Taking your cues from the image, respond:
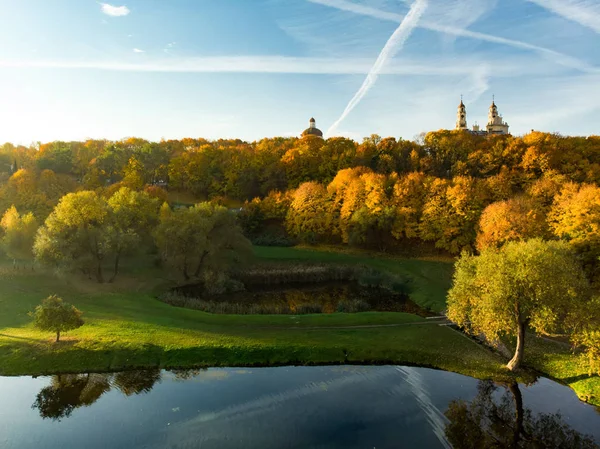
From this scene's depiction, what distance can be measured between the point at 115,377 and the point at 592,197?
48166mm

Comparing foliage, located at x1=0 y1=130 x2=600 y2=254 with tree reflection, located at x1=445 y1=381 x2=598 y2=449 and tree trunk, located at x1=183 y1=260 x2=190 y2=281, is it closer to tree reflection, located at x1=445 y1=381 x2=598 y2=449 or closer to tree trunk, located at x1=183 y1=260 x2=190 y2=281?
tree trunk, located at x1=183 y1=260 x2=190 y2=281

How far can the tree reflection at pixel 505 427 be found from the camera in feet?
63.2

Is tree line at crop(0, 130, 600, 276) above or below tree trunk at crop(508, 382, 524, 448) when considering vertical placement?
above

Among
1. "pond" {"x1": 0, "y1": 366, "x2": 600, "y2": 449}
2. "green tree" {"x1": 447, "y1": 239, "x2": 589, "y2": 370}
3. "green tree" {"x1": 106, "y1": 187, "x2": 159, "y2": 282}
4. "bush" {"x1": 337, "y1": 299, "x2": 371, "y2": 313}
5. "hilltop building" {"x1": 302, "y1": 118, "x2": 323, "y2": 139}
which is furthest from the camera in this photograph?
"hilltop building" {"x1": 302, "y1": 118, "x2": 323, "y2": 139}

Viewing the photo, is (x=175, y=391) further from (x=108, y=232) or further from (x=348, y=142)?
(x=348, y=142)

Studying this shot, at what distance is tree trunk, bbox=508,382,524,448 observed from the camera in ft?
64.2

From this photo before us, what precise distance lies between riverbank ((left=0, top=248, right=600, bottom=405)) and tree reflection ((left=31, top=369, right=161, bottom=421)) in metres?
0.89

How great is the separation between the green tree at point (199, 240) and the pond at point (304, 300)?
3.11 m

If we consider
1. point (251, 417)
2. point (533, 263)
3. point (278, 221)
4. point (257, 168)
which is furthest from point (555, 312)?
point (257, 168)

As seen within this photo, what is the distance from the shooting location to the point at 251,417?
821 inches

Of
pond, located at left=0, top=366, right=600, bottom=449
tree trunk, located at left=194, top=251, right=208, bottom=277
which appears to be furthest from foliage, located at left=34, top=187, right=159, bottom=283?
pond, located at left=0, top=366, right=600, bottom=449

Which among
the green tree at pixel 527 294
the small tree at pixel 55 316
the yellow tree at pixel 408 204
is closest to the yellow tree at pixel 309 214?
the yellow tree at pixel 408 204

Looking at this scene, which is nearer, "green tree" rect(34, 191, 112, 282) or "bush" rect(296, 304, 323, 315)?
"bush" rect(296, 304, 323, 315)

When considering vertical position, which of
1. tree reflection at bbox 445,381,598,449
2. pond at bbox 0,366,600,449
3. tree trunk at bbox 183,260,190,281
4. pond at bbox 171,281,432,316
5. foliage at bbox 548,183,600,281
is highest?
foliage at bbox 548,183,600,281
